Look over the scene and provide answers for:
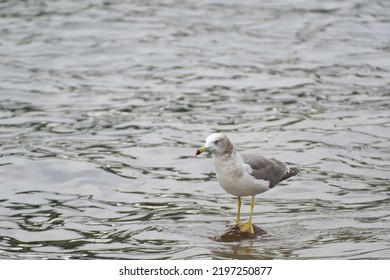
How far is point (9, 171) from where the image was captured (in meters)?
12.0

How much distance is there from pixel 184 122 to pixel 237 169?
5464 millimetres

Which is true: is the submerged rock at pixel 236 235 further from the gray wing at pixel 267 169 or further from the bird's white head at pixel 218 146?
the bird's white head at pixel 218 146

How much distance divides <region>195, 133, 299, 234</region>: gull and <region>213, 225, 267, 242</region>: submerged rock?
5 centimetres

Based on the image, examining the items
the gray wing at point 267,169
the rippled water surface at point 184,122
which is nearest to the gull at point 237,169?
the gray wing at point 267,169

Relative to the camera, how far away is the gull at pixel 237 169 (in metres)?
8.71

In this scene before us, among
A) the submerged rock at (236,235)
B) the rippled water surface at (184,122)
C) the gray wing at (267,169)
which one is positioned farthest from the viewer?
the rippled water surface at (184,122)

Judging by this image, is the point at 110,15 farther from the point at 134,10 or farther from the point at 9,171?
the point at 9,171

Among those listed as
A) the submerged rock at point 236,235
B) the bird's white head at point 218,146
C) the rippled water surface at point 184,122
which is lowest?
the rippled water surface at point 184,122

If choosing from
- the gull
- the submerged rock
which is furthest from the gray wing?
the submerged rock

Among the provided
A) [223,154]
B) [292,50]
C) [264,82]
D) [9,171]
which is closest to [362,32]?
[292,50]

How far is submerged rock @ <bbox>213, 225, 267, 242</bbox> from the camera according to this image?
30.0ft

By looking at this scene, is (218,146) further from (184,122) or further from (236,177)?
(184,122)

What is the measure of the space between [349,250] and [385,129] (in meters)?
5.04

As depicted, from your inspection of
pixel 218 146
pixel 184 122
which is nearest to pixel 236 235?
pixel 218 146
